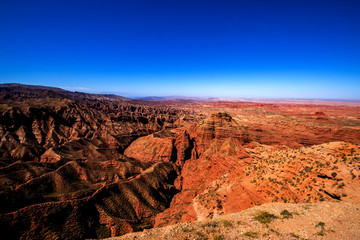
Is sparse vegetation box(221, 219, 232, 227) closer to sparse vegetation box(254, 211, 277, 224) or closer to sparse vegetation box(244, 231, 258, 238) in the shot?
sparse vegetation box(244, 231, 258, 238)

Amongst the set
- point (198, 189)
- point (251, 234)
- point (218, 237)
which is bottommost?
point (198, 189)

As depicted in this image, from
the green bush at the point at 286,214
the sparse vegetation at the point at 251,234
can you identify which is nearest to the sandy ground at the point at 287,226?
the sparse vegetation at the point at 251,234

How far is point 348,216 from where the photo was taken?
480 inches

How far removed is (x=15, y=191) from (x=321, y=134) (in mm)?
80459

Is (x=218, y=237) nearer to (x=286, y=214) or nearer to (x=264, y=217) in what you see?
(x=264, y=217)

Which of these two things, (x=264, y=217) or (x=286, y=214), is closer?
(x=286, y=214)

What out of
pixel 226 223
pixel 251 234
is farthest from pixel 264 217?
pixel 226 223

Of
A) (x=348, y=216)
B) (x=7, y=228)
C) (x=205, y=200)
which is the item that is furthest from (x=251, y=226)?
(x=7, y=228)

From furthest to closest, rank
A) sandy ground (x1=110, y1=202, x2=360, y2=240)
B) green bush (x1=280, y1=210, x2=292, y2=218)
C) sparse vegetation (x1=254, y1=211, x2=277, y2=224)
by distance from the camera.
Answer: green bush (x1=280, y1=210, x2=292, y2=218) → sparse vegetation (x1=254, y1=211, x2=277, y2=224) → sandy ground (x1=110, y1=202, x2=360, y2=240)

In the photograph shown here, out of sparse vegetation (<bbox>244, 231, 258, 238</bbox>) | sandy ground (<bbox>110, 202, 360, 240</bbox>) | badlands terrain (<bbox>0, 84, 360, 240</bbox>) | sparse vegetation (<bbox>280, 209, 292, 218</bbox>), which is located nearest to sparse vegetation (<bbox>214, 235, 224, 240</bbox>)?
sandy ground (<bbox>110, 202, 360, 240</bbox>)

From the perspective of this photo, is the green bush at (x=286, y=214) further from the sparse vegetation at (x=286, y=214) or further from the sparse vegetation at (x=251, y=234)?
the sparse vegetation at (x=251, y=234)

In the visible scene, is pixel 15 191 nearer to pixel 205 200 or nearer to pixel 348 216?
pixel 205 200

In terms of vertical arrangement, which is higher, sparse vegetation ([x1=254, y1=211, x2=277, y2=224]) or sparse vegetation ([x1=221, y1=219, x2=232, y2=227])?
sparse vegetation ([x1=254, y1=211, x2=277, y2=224])

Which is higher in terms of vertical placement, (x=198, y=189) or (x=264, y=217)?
(x=264, y=217)
